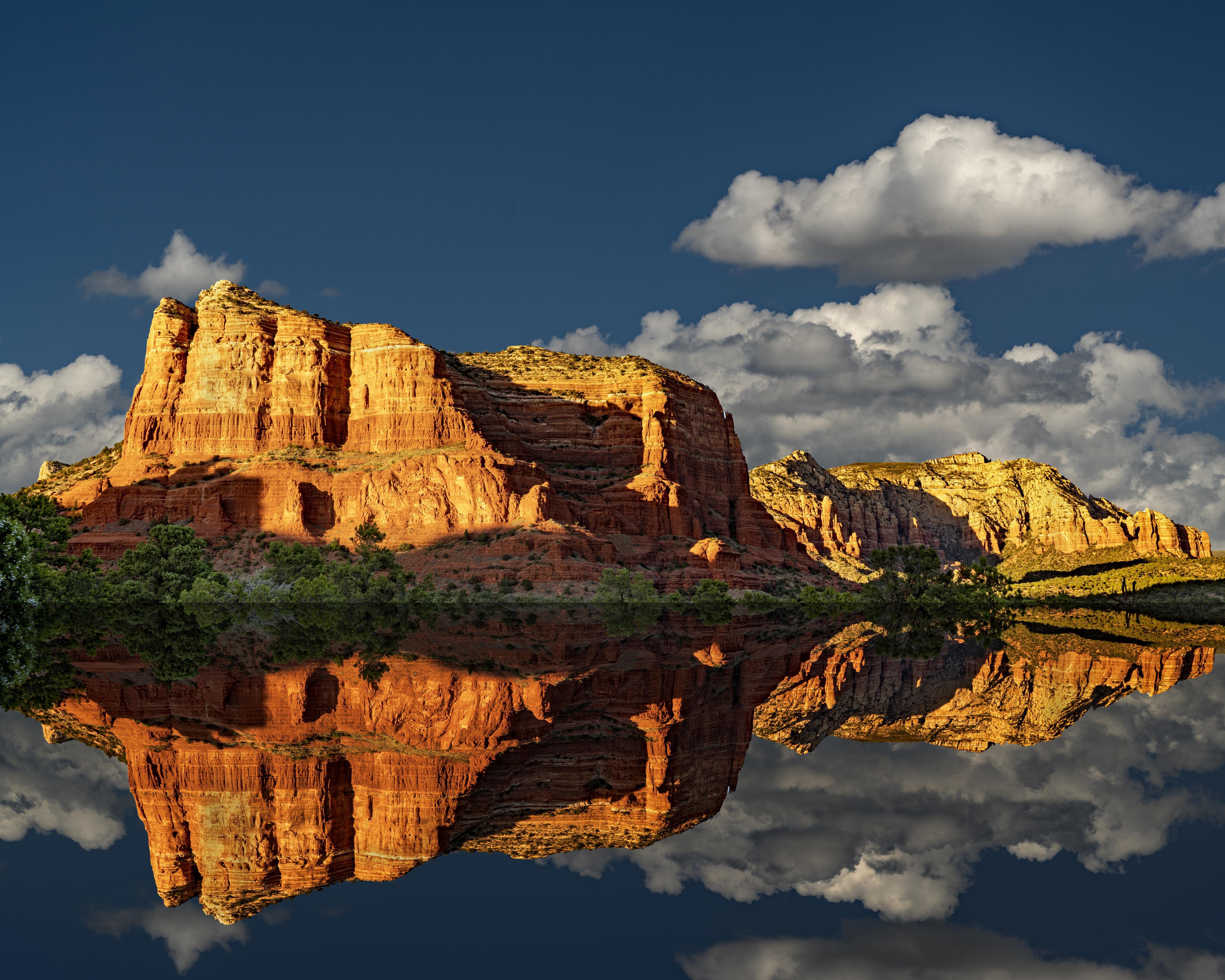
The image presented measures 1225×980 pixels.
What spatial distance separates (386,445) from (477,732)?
104 meters

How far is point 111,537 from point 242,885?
4021 inches

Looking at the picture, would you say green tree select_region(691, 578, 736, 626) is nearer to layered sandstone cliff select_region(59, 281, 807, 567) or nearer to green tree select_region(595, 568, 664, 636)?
green tree select_region(595, 568, 664, 636)

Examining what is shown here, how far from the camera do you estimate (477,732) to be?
24125 mm

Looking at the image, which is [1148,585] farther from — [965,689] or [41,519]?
[41,519]

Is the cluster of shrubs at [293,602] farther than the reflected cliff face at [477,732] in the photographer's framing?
Yes

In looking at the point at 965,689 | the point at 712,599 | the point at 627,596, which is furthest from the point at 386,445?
the point at 965,689

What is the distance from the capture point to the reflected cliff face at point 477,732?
16609 millimetres

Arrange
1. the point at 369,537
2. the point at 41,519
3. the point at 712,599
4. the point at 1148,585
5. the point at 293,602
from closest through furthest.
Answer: the point at 41,519, the point at 293,602, the point at 712,599, the point at 369,537, the point at 1148,585

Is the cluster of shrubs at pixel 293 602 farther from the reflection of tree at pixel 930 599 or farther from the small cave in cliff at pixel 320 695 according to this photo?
the small cave in cliff at pixel 320 695

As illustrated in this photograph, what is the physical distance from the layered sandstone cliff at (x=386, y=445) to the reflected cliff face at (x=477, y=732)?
69.3m

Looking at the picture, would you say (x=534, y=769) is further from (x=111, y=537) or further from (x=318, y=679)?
(x=111, y=537)

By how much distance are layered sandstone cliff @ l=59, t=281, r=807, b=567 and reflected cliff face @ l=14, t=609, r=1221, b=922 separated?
6930 cm

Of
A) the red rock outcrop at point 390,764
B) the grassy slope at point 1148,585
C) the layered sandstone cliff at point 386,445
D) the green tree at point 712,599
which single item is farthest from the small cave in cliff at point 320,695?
the grassy slope at point 1148,585

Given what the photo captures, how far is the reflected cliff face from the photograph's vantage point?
654 inches
